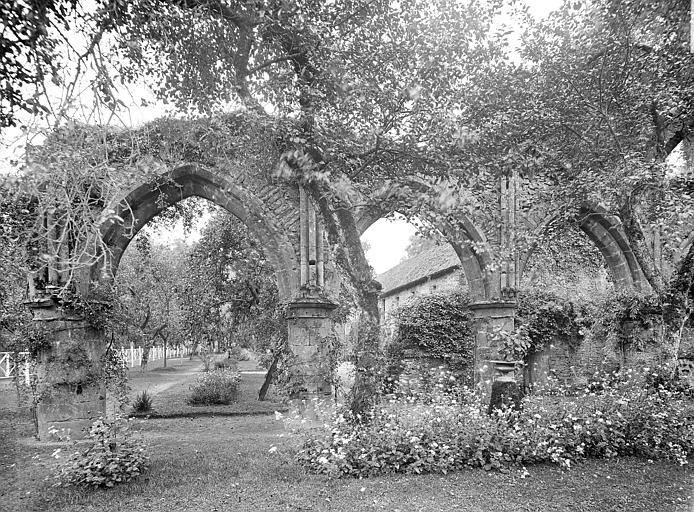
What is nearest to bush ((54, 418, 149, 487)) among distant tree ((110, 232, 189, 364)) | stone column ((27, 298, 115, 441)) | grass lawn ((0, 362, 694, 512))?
grass lawn ((0, 362, 694, 512))

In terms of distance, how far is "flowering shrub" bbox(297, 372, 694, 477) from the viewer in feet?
16.8

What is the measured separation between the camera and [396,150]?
5113 mm

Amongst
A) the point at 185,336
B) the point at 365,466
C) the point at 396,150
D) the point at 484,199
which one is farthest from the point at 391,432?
the point at 185,336

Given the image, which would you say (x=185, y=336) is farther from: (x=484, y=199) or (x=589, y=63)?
(x=589, y=63)

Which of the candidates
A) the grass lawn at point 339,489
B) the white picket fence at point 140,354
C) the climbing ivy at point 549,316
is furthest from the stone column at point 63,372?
the white picket fence at point 140,354

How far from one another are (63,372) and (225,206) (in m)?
3.46

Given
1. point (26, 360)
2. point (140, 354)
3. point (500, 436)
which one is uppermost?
point (26, 360)

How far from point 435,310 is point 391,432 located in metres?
6.91

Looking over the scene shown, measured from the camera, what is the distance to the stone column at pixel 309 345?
6.61m

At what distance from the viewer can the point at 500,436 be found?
5.36m

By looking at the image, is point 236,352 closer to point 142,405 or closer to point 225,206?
point 142,405

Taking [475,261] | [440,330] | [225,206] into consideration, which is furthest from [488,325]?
Result: [225,206]

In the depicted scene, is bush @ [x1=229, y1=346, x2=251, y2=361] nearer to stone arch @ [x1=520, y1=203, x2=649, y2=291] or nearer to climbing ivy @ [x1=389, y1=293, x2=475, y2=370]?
climbing ivy @ [x1=389, y1=293, x2=475, y2=370]

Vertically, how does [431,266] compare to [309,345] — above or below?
above
